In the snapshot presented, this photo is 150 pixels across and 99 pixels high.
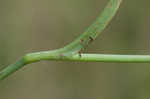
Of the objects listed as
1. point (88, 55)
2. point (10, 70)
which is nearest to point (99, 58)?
point (88, 55)

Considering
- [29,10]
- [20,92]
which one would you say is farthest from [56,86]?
[29,10]

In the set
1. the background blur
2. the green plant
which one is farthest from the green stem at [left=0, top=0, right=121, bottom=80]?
the background blur

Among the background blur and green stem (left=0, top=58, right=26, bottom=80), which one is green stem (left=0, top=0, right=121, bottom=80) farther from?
the background blur

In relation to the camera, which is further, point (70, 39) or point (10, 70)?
point (70, 39)

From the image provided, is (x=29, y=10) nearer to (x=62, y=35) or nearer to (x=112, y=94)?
(x=62, y=35)

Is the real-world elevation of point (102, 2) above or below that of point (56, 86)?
above

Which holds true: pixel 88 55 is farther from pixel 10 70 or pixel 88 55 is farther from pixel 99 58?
pixel 10 70

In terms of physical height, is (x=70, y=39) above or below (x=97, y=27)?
below
